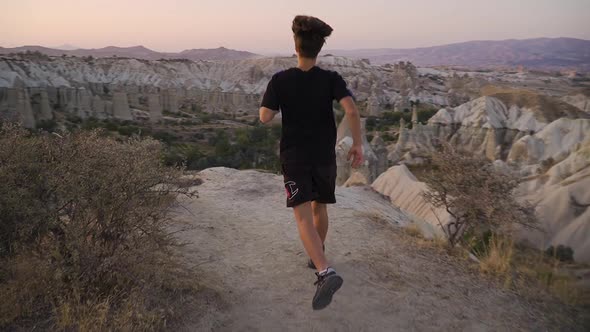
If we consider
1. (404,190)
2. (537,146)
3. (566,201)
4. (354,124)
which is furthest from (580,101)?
(354,124)

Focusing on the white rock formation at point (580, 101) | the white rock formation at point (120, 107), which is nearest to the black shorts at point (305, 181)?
the white rock formation at point (120, 107)

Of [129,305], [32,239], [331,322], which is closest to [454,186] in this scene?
[331,322]

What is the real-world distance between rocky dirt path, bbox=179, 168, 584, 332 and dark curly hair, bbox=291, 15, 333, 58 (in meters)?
1.53

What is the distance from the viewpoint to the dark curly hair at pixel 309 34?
255 centimetres

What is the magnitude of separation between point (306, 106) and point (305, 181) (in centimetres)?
45

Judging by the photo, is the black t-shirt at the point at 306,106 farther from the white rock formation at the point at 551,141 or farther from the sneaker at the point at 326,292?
the white rock formation at the point at 551,141

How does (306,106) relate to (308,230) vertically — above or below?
above

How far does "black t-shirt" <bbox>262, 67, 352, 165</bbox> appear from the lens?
262 centimetres

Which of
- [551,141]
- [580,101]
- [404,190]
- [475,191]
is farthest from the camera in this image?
[580,101]

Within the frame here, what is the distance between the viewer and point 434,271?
130 inches

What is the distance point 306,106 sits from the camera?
2.62 meters

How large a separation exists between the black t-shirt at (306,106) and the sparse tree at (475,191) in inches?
75.1

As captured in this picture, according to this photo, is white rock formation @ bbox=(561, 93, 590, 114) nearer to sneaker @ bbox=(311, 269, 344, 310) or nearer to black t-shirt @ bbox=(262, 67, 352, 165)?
black t-shirt @ bbox=(262, 67, 352, 165)

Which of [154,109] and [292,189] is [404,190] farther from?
[154,109]
